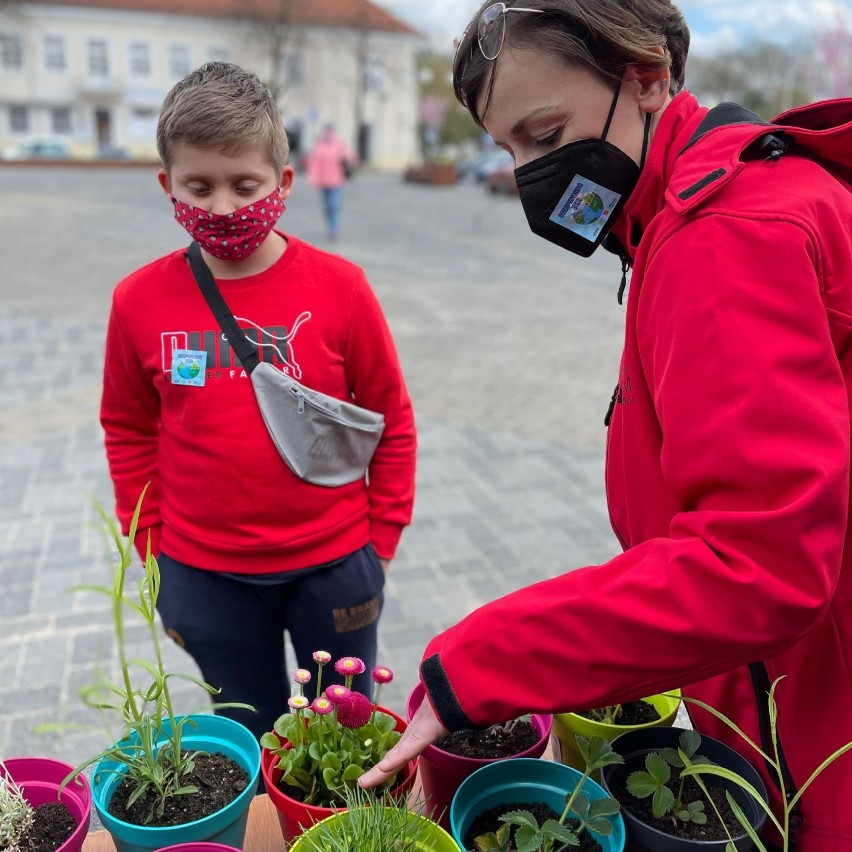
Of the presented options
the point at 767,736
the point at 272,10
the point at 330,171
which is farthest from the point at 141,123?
the point at 767,736

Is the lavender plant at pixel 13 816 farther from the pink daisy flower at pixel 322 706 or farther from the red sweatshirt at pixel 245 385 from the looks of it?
the red sweatshirt at pixel 245 385

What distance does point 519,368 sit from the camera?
24.2ft

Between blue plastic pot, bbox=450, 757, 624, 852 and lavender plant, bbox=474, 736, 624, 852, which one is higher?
lavender plant, bbox=474, 736, 624, 852

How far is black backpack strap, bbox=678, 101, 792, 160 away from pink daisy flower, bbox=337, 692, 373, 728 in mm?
868

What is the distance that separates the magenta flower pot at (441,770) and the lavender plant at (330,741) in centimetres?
6

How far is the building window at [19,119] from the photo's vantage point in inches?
1855

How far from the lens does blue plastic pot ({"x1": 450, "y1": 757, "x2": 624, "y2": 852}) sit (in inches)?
44.9

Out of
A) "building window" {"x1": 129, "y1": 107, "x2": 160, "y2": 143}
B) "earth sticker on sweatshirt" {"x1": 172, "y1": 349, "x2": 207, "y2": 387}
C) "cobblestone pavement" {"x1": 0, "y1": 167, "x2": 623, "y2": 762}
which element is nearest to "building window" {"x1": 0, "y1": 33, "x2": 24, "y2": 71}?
"building window" {"x1": 129, "y1": 107, "x2": 160, "y2": 143}

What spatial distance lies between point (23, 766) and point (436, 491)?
366cm

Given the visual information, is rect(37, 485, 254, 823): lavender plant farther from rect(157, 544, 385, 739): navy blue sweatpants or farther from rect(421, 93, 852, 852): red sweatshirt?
rect(157, 544, 385, 739): navy blue sweatpants

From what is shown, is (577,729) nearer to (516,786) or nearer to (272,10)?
(516,786)

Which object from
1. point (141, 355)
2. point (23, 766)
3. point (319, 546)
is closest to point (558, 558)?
point (319, 546)

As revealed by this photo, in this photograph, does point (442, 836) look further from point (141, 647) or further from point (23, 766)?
point (141, 647)

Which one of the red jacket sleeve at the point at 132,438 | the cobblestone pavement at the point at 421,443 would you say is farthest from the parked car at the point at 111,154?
the red jacket sleeve at the point at 132,438
